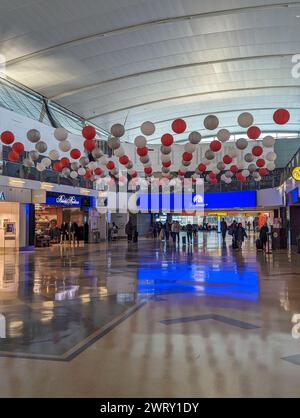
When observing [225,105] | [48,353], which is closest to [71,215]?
[225,105]

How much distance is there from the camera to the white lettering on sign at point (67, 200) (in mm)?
26555

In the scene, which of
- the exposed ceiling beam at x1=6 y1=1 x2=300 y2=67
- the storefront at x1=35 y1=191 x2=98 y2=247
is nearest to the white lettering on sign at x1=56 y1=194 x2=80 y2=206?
the storefront at x1=35 y1=191 x2=98 y2=247

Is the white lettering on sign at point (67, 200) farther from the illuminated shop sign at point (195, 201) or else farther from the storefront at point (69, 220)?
the illuminated shop sign at point (195, 201)

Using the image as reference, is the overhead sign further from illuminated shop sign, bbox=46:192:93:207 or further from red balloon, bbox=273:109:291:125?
illuminated shop sign, bbox=46:192:93:207

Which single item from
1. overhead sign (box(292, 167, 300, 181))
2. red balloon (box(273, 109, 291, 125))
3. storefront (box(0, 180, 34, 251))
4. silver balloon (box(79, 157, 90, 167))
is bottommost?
storefront (box(0, 180, 34, 251))

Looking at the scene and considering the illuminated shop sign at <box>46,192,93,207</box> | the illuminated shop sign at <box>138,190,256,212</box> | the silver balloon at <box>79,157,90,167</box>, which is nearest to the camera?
the silver balloon at <box>79,157,90,167</box>

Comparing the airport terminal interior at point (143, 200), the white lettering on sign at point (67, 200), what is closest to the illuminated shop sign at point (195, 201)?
the airport terminal interior at point (143, 200)

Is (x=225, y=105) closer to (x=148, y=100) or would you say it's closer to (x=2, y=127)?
→ (x=148, y=100)

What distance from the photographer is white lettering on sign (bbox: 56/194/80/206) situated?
26.6 metres

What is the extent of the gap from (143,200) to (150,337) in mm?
32109

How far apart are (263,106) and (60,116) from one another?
16.6 m

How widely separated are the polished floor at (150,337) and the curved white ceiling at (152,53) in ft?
40.9

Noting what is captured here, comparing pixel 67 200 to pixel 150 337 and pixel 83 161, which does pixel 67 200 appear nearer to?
pixel 83 161

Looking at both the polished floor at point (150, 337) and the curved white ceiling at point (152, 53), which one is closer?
the polished floor at point (150, 337)
